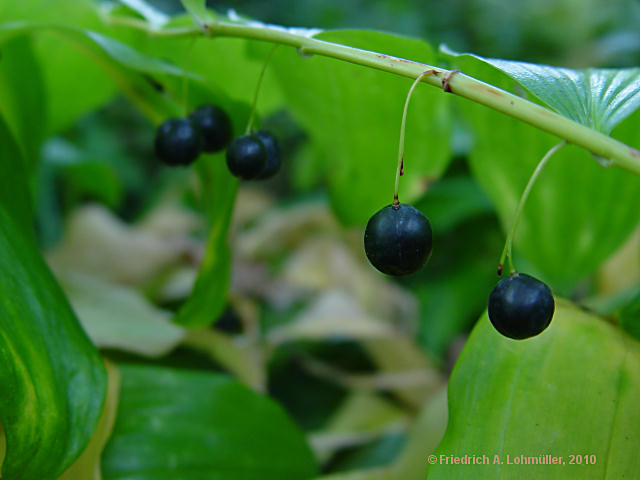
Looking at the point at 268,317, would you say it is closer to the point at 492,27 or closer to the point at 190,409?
the point at 190,409

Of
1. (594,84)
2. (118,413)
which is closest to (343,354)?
(118,413)

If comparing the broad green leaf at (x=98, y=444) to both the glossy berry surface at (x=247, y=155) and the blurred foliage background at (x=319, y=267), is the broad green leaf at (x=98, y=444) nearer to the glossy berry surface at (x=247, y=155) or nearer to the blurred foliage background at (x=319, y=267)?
the blurred foliage background at (x=319, y=267)

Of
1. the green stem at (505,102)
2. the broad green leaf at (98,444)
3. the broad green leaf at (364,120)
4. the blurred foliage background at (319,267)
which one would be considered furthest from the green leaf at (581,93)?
the broad green leaf at (98,444)

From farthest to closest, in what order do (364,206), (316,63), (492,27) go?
(492,27), (364,206), (316,63)

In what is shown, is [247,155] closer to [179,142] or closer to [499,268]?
[179,142]

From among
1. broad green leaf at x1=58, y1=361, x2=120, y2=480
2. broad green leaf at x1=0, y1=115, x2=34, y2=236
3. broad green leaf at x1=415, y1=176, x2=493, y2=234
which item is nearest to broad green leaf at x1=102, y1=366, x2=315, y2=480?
broad green leaf at x1=58, y1=361, x2=120, y2=480
